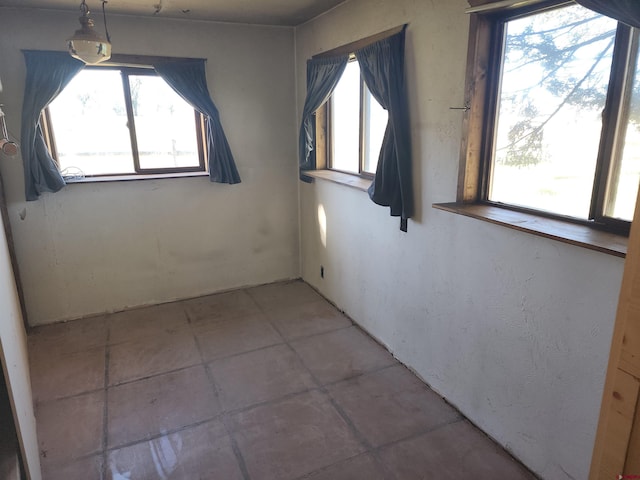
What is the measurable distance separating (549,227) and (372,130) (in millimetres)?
1685

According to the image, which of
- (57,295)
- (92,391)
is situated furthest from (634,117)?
(57,295)

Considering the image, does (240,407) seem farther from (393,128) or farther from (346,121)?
(346,121)

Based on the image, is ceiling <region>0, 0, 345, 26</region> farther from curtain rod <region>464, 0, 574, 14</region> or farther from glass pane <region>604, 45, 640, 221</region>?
glass pane <region>604, 45, 640, 221</region>

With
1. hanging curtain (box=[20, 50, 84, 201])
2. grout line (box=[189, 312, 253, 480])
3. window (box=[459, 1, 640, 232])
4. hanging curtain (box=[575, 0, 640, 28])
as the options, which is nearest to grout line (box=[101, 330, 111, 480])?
grout line (box=[189, 312, 253, 480])

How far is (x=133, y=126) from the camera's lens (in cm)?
351

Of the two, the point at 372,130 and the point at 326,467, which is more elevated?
the point at 372,130

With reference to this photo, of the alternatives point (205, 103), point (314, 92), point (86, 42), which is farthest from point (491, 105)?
point (205, 103)

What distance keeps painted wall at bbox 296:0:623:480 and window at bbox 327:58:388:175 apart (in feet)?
0.98

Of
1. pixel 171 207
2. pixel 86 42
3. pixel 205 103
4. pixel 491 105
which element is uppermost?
pixel 86 42

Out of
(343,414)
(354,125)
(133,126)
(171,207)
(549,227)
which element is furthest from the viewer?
(171,207)

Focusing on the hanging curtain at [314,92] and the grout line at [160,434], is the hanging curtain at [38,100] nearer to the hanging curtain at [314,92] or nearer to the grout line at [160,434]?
the hanging curtain at [314,92]

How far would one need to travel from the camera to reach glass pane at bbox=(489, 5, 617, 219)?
1.65 m

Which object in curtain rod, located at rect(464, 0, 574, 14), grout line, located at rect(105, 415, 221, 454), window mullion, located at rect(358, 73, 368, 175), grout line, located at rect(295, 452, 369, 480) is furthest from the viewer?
window mullion, located at rect(358, 73, 368, 175)

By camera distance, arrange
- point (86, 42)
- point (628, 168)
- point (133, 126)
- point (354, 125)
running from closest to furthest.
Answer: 1. point (628, 168)
2. point (86, 42)
3. point (354, 125)
4. point (133, 126)
